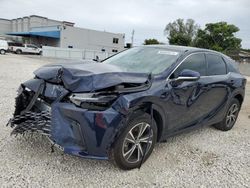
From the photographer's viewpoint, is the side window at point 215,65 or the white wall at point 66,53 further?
the white wall at point 66,53

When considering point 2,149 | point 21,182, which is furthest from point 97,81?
point 2,149

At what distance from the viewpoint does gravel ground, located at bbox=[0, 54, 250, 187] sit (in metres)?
3.13

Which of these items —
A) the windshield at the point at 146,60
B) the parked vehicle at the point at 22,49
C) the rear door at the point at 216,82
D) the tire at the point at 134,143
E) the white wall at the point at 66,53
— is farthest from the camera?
the parked vehicle at the point at 22,49

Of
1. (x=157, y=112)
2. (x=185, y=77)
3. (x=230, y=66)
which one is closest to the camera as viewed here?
(x=157, y=112)

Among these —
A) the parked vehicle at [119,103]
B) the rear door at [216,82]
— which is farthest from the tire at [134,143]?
the rear door at [216,82]

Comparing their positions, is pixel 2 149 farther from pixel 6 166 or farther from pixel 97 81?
pixel 97 81

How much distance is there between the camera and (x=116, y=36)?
5322 cm

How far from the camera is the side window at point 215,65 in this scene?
15.7 feet

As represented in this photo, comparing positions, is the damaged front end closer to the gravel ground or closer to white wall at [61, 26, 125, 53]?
the gravel ground

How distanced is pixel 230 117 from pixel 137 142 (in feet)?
9.21

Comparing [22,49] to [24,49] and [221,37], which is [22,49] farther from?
[221,37]

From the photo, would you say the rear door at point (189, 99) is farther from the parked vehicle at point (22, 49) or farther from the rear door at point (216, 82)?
the parked vehicle at point (22, 49)

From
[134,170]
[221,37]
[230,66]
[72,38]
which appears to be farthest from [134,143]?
[221,37]

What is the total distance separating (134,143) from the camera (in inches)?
136
